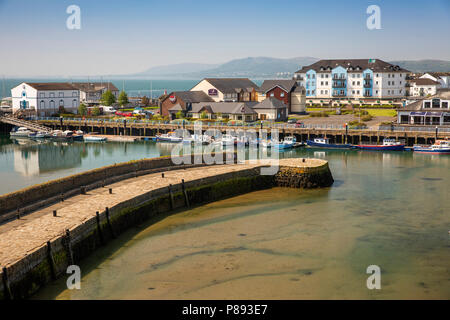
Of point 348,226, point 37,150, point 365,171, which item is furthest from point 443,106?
point 37,150

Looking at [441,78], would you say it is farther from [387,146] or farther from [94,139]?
[94,139]

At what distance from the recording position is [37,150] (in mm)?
65562

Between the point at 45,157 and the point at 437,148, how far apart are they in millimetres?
44428

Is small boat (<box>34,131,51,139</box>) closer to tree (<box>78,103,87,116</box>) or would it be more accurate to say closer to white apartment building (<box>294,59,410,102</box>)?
tree (<box>78,103,87,116</box>)

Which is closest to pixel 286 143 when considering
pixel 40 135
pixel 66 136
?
pixel 66 136

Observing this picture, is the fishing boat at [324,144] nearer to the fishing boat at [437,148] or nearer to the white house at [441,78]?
the fishing boat at [437,148]

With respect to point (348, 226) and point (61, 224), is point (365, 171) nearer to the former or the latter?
point (348, 226)

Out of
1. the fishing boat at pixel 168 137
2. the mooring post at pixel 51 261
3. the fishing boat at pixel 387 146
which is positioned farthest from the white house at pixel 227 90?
the mooring post at pixel 51 261

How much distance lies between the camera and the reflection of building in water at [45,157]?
51.3m

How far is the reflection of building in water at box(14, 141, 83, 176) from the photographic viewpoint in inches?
2019

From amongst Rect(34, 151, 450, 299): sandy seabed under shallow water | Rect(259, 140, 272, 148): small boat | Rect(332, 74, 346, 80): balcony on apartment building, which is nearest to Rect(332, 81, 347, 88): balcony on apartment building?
Rect(332, 74, 346, 80): balcony on apartment building

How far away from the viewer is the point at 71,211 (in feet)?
83.5

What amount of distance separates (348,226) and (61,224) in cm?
1533
